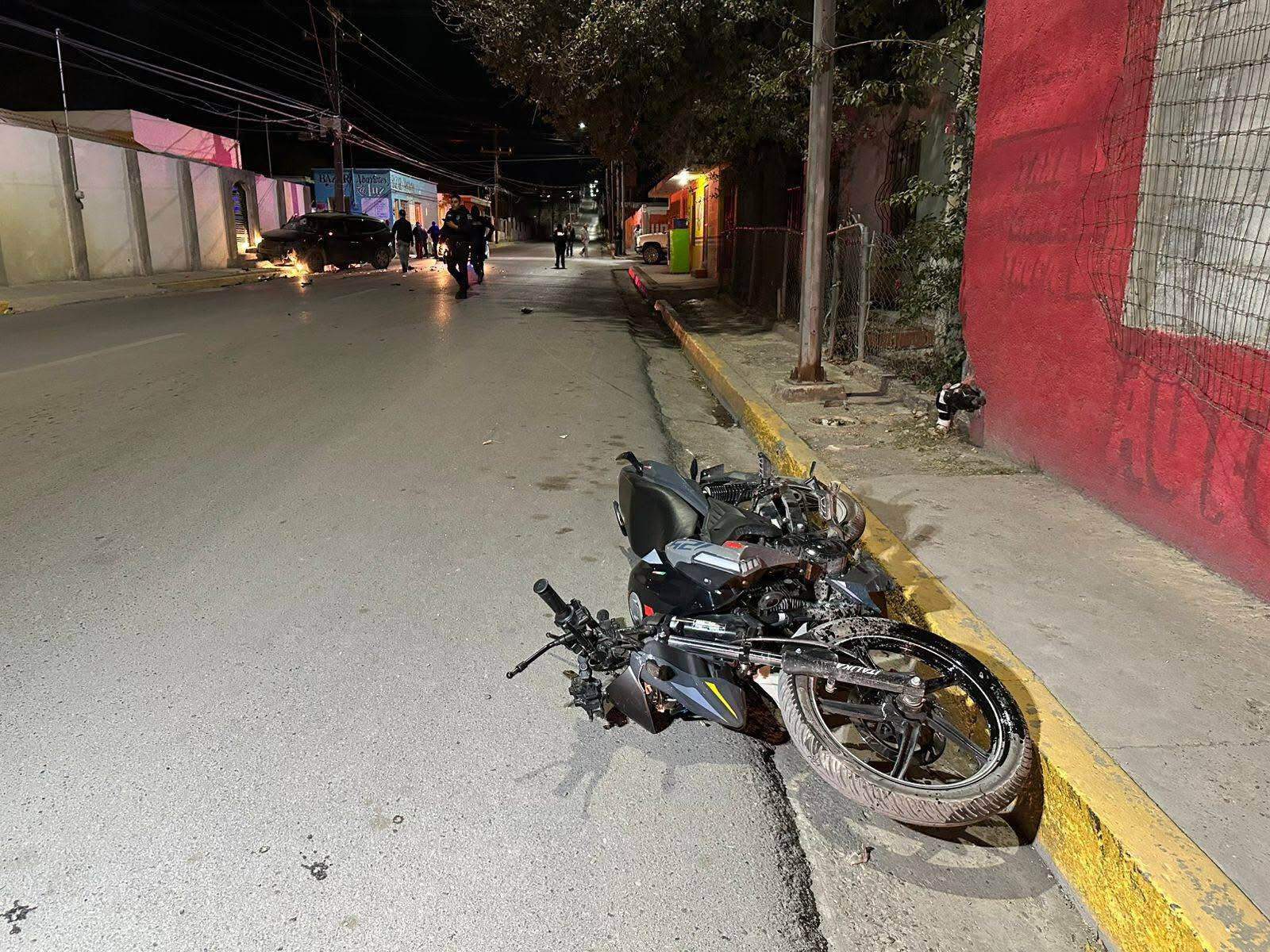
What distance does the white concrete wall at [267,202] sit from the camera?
1481 inches

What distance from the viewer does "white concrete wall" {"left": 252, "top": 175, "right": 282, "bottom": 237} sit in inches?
1481

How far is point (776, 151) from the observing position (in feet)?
51.2

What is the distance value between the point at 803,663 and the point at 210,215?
32.6 meters

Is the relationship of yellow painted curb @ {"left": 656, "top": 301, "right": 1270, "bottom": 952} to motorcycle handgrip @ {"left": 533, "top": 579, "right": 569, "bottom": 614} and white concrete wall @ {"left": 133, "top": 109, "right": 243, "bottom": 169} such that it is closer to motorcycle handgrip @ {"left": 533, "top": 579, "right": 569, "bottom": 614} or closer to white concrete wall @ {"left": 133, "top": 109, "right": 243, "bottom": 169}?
motorcycle handgrip @ {"left": 533, "top": 579, "right": 569, "bottom": 614}

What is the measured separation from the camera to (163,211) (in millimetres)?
27438

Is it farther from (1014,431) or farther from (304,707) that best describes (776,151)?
(304,707)

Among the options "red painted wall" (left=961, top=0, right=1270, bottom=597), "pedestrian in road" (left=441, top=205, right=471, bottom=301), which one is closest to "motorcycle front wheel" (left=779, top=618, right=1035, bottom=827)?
"red painted wall" (left=961, top=0, right=1270, bottom=597)

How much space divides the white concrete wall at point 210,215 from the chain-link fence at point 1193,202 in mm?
30422

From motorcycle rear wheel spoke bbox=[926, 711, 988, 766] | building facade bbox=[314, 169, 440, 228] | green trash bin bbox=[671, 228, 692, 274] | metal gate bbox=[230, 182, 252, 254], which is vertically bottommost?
motorcycle rear wheel spoke bbox=[926, 711, 988, 766]

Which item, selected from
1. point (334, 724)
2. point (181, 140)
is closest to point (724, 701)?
point (334, 724)

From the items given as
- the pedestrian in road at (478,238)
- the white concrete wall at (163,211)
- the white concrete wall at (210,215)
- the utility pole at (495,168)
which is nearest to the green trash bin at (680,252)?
the pedestrian in road at (478,238)

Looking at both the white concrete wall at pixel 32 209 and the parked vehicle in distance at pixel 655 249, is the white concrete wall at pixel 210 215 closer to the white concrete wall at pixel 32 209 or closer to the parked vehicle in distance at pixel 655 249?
the white concrete wall at pixel 32 209

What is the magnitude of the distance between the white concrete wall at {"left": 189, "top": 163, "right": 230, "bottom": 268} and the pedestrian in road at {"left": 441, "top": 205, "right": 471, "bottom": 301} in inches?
597

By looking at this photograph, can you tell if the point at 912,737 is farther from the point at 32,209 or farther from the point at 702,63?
the point at 32,209
